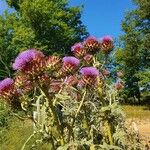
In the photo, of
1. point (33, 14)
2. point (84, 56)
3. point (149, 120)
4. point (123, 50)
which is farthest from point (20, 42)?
point (84, 56)

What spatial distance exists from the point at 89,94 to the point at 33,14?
36564 millimetres

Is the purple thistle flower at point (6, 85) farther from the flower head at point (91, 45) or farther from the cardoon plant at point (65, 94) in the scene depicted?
the flower head at point (91, 45)

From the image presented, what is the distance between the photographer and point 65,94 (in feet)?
14.7

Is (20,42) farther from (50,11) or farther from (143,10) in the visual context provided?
(143,10)

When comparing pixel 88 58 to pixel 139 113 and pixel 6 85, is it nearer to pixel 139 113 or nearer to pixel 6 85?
pixel 6 85

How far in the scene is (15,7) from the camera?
46031mm

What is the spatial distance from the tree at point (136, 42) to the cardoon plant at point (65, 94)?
3235cm

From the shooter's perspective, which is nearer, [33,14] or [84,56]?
[84,56]

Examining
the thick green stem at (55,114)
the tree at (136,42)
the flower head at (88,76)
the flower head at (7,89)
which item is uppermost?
the tree at (136,42)

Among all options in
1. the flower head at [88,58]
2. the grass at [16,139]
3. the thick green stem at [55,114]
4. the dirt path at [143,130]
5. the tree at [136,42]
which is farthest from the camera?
the tree at [136,42]

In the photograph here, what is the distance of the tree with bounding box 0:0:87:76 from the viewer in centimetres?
4150

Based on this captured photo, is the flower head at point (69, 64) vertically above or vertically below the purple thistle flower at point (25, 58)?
above

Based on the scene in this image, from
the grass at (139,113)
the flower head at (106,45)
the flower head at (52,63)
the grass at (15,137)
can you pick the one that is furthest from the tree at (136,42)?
the flower head at (52,63)

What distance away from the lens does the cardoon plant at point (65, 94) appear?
403 centimetres
